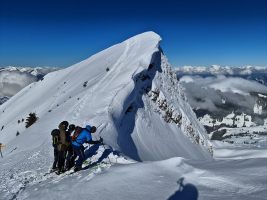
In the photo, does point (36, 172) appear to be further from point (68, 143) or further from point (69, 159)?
point (68, 143)

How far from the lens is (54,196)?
1548cm

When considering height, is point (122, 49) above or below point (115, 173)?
above

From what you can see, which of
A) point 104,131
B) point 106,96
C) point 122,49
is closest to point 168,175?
point 104,131

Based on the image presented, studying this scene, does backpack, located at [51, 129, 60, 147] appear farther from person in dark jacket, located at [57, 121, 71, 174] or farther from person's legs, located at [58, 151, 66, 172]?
person's legs, located at [58, 151, 66, 172]

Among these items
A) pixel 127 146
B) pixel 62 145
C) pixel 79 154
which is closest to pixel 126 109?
pixel 127 146

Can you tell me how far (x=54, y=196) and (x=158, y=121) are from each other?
3779 centimetres

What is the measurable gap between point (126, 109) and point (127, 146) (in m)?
9.63

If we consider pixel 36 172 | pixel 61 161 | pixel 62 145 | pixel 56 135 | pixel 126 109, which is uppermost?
pixel 126 109

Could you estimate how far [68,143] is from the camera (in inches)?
731

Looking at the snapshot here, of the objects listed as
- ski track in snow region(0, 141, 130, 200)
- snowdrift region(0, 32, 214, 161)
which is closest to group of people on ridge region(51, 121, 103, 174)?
ski track in snow region(0, 141, 130, 200)

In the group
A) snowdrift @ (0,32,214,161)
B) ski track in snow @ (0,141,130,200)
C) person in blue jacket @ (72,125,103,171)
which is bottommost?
ski track in snow @ (0,141,130,200)

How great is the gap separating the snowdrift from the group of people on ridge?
8020 millimetres

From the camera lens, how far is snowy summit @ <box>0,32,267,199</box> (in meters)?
15.1

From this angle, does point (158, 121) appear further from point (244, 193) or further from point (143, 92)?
point (244, 193)
